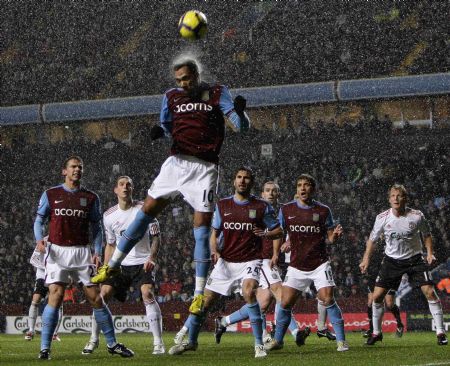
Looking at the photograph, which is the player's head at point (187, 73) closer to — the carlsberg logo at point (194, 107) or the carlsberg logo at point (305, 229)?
the carlsberg logo at point (194, 107)

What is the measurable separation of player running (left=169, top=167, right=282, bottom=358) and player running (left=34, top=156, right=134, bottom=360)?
1.28 m

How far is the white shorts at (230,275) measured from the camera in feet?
35.1

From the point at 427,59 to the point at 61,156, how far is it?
12.3 metres

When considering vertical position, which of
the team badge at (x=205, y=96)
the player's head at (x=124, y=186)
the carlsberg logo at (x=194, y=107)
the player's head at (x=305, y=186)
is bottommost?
the player's head at (x=305, y=186)

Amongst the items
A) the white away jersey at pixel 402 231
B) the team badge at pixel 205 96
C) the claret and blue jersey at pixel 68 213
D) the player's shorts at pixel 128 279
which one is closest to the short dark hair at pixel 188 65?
the team badge at pixel 205 96

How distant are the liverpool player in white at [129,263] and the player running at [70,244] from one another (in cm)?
115

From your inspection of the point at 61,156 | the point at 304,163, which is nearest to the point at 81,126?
the point at 61,156

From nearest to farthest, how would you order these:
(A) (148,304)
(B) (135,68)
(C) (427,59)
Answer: (A) (148,304) < (C) (427,59) < (B) (135,68)

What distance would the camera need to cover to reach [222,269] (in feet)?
35.5

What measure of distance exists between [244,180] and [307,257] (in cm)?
122

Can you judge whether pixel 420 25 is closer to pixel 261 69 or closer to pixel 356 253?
pixel 261 69

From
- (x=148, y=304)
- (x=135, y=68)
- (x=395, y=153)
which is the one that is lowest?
(x=148, y=304)

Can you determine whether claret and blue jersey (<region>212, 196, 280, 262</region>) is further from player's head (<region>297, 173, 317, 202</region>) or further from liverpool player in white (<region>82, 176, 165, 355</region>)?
liverpool player in white (<region>82, 176, 165, 355</region>)

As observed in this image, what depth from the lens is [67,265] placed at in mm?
10141
